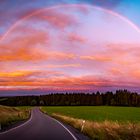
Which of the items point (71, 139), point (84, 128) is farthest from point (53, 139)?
point (84, 128)

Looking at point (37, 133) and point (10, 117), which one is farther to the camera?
point (10, 117)

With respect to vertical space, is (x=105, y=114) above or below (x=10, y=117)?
above

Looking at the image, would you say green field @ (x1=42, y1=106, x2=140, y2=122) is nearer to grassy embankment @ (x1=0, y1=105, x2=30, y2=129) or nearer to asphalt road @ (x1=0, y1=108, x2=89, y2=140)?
grassy embankment @ (x1=0, y1=105, x2=30, y2=129)

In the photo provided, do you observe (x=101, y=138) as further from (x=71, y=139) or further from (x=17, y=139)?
(x=17, y=139)

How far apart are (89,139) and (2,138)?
4269mm

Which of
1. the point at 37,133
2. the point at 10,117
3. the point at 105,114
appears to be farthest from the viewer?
the point at 105,114

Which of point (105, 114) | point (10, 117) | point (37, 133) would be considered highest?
point (105, 114)

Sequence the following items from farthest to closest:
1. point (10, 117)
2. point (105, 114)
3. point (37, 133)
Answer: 1. point (105, 114)
2. point (10, 117)
3. point (37, 133)

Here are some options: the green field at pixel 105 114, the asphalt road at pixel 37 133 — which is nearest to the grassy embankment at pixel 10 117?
the asphalt road at pixel 37 133

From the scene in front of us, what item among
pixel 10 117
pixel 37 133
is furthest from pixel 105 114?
pixel 37 133

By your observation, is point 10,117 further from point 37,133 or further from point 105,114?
point 105,114

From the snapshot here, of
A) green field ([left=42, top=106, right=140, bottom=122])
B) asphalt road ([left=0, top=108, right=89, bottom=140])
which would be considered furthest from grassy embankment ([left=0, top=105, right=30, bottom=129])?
green field ([left=42, top=106, right=140, bottom=122])

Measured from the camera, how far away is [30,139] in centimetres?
1748

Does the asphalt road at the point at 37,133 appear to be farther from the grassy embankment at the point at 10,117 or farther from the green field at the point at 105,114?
the green field at the point at 105,114
